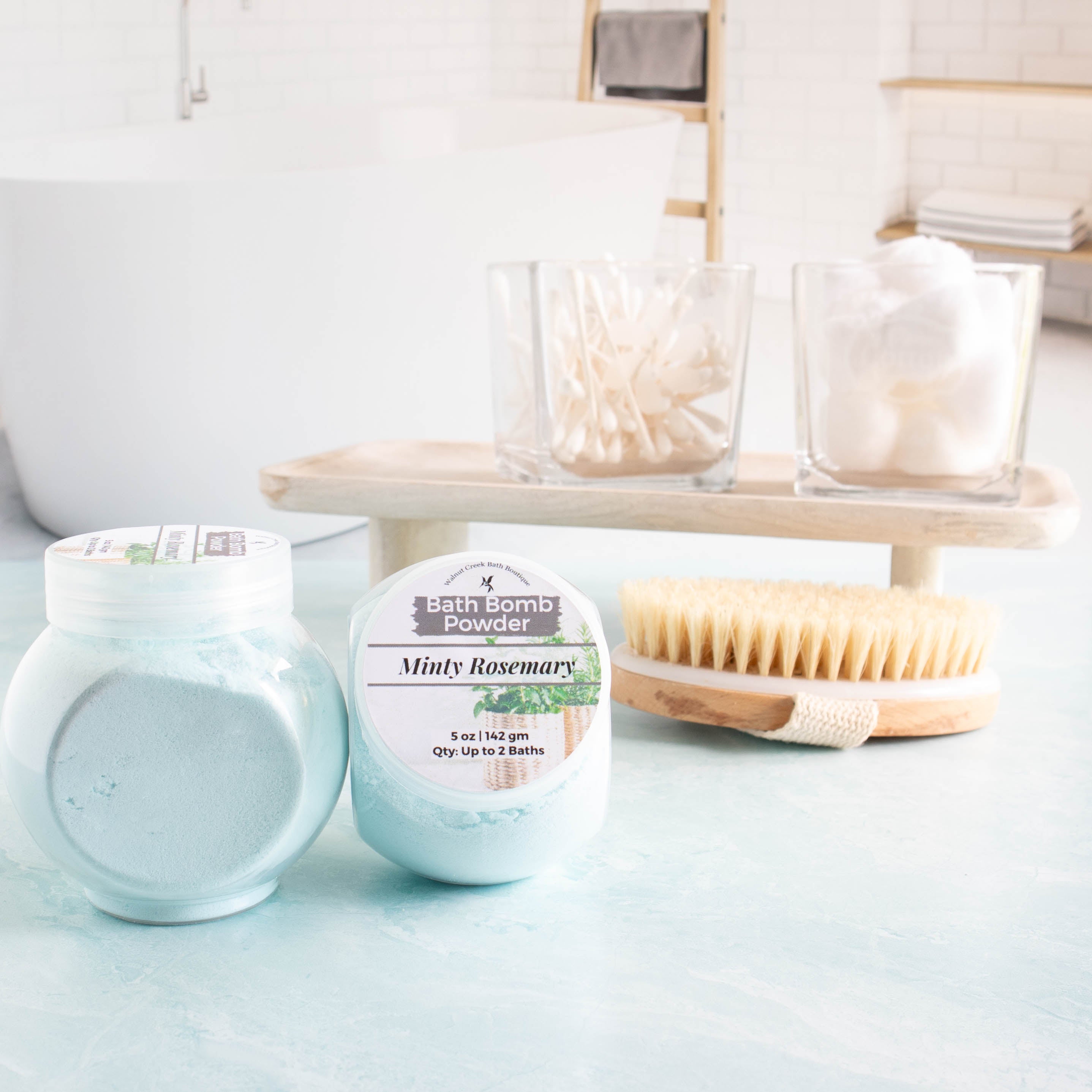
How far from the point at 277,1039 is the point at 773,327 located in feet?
9.62

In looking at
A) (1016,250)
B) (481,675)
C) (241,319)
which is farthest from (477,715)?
(1016,250)

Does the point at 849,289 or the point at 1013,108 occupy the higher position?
the point at 1013,108

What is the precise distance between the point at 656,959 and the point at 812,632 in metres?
0.29

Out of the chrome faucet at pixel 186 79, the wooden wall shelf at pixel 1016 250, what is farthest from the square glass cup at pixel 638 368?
the wooden wall shelf at pixel 1016 250

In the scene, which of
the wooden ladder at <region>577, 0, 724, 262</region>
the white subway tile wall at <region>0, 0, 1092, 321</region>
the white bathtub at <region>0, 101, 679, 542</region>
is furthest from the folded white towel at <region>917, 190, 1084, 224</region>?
the white bathtub at <region>0, 101, 679, 542</region>

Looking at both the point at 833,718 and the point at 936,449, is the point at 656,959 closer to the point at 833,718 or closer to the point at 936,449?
the point at 833,718

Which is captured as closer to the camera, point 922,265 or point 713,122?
point 922,265

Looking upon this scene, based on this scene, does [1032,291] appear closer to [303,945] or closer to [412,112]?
Answer: [303,945]

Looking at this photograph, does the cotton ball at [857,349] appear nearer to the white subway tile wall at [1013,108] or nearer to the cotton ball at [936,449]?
the cotton ball at [936,449]

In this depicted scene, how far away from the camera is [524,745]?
62 cm

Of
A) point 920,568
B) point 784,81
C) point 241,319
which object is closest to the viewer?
point 920,568

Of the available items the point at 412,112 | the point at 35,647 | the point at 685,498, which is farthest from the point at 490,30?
the point at 35,647

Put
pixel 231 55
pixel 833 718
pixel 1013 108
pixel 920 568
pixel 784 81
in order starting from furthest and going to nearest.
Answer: pixel 784 81 → pixel 1013 108 → pixel 231 55 → pixel 920 568 → pixel 833 718

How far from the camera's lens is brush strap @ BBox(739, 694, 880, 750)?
82 cm
